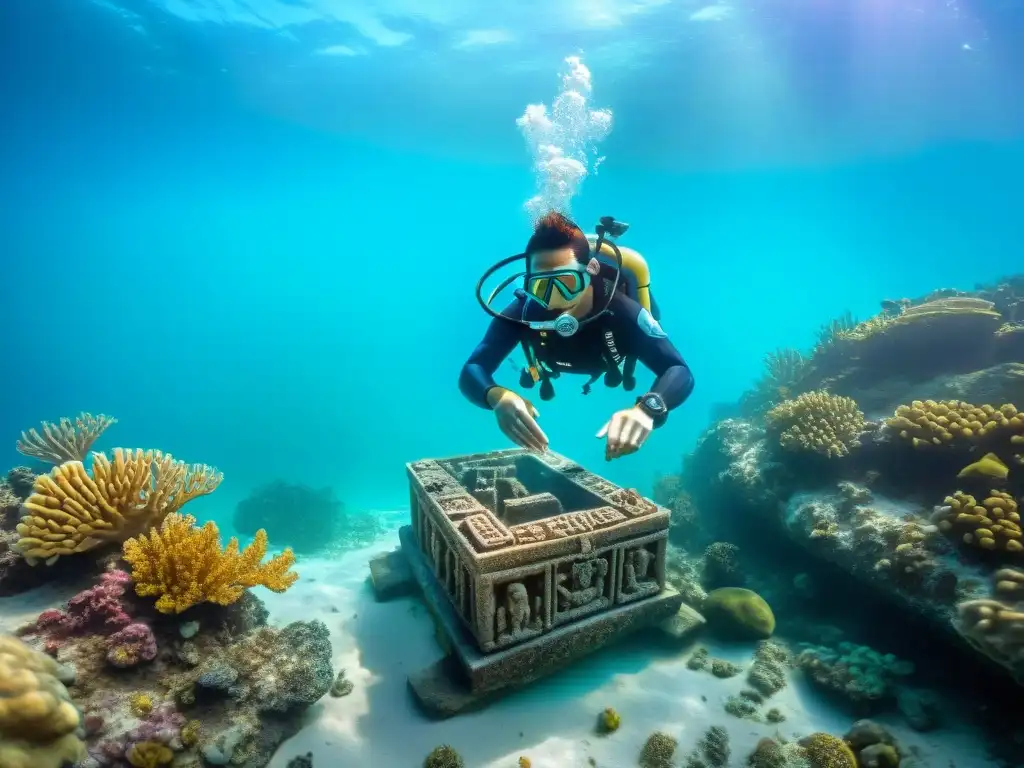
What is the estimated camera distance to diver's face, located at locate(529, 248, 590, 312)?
13.7 feet

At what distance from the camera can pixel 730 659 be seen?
5.23 metres

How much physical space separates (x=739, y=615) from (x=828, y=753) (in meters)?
1.85

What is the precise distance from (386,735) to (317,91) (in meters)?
31.7

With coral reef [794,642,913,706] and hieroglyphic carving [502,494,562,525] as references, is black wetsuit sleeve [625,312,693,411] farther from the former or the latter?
coral reef [794,642,913,706]

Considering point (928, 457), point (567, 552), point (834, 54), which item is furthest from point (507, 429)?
point (834, 54)

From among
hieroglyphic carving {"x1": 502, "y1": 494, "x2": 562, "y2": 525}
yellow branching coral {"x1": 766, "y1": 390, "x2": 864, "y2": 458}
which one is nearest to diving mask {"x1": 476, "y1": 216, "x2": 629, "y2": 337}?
hieroglyphic carving {"x1": 502, "y1": 494, "x2": 562, "y2": 525}

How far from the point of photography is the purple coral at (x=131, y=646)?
3801mm

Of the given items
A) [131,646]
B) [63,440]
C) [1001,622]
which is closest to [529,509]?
[131,646]

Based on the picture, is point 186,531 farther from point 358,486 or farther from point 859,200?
point 859,200

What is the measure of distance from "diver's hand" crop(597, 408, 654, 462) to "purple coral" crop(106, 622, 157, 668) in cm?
453

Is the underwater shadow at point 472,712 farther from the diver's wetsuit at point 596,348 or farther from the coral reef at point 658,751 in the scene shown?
the diver's wetsuit at point 596,348

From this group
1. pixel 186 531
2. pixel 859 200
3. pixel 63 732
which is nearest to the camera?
pixel 63 732

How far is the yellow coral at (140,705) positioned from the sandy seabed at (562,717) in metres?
1.17

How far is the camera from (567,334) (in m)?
3.94
